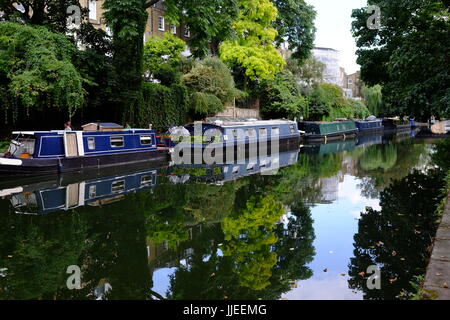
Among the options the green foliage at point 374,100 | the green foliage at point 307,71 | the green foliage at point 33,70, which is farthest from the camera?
the green foliage at point 374,100

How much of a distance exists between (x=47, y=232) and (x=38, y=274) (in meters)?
2.06

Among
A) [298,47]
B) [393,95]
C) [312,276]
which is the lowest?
[312,276]

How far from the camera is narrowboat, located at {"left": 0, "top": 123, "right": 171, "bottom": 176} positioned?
1263 cm

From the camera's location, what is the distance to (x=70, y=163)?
13625mm

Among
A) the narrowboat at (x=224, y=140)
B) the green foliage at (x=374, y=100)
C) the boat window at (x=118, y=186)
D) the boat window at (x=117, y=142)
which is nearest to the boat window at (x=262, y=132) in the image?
the narrowboat at (x=224, y=140)

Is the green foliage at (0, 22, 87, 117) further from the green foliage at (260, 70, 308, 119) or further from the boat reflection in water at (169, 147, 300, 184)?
the green foliage at (260, 70, 308, 119)

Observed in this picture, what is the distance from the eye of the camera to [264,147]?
73.3ft

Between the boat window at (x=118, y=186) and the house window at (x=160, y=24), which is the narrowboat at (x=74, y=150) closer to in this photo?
the boat window at (x=118, y=186)

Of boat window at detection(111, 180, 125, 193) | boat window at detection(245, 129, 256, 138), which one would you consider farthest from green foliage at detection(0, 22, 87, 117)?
boat window at detection(245, 129, 256, 138)

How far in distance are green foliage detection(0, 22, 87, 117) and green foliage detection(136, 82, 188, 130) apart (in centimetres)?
529

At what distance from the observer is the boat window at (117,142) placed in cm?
1530

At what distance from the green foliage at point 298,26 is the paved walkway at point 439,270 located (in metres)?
26.9
